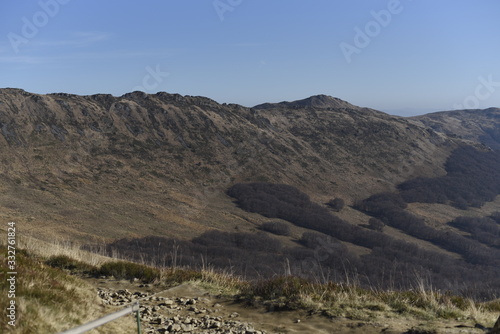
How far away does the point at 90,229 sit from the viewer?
129ft

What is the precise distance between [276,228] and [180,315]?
154ft

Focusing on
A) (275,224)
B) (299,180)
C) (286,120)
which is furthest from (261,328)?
(286,120)

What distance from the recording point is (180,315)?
867cm

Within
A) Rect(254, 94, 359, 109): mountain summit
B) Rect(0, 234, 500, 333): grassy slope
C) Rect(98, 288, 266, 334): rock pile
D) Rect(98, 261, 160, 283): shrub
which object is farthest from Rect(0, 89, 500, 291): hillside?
Rect(254, 94, 359, 109): mountain summit

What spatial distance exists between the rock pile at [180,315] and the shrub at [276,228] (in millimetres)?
45224

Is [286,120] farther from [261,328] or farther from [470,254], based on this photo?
[261,328]

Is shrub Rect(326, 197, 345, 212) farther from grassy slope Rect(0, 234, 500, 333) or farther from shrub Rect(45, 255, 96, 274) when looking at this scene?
shrub Rect(45, 255, 96, 274)

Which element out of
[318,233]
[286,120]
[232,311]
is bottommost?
[318,233]

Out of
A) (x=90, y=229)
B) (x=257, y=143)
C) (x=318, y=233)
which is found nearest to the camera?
(x=90, y=229)

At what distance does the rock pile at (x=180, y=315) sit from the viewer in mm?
7754

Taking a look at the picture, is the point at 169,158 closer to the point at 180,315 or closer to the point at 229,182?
the point at 229,182

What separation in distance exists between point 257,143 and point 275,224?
104ft

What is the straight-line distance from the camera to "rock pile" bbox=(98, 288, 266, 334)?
7.75m

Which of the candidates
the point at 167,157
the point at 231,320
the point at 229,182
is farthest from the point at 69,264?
the point at 167,157
